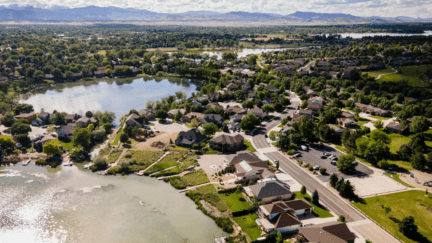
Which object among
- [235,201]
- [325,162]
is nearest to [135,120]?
[235,201]

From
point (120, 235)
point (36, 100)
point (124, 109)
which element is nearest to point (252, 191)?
point (120, 235)

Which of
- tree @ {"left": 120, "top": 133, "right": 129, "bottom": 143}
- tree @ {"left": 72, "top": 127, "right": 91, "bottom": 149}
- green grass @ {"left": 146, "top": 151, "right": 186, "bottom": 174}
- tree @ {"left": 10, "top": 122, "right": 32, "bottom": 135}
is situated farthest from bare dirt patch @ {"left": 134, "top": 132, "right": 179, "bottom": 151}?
tree @ {"left": 10, "top": 122, "right": 32, "bottom": 135}

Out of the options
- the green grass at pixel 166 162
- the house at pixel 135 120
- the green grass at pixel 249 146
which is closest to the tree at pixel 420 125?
the green grass at pixel 249 146

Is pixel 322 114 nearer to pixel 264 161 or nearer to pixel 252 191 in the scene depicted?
pixel 264 161

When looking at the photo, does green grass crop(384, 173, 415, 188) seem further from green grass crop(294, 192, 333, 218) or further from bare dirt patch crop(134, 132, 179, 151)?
bare dirt patch crop(134, 132, 179, 151)

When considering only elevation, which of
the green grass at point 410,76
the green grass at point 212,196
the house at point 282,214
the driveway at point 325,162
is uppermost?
the green grass at point 410,76

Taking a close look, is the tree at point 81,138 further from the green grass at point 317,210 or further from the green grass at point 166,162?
the green grass at point 317,210

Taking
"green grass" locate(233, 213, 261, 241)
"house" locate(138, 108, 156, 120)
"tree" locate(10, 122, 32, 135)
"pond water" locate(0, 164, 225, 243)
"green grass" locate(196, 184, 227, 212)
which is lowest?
"pond water" locate(0, 164, 225, 243)

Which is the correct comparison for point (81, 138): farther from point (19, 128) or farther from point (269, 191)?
point (269, 191)
